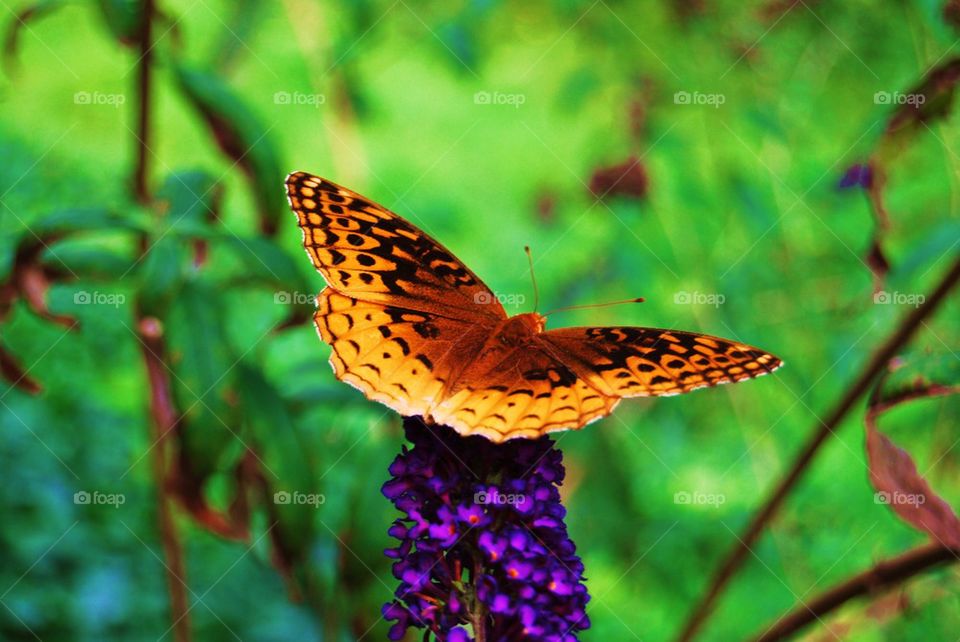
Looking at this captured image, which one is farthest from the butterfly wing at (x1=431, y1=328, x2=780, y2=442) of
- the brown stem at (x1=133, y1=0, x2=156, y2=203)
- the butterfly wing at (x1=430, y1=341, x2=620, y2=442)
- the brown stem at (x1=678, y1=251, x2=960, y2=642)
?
the brown stem at (x1=133, y1=0, x2=156, y2=203)

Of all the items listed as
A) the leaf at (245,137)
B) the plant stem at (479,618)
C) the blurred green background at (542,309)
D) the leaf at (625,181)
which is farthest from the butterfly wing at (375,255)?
the leaf at (625,181)

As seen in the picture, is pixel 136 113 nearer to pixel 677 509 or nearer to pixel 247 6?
pixel 247 6

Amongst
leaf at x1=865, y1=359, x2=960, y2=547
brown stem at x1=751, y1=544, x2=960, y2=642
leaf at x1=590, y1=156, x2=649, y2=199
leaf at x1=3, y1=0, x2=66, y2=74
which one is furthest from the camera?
leaf at x1=590, y1=156, x2=649, y2=199

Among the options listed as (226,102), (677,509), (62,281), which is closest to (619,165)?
(677,509)

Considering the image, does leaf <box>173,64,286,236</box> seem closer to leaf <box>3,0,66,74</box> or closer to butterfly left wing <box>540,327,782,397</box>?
leaf <box>3,0,66,74</box>

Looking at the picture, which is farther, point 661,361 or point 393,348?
point 393,348

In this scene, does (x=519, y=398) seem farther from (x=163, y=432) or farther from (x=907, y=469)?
(x=163, y=432)

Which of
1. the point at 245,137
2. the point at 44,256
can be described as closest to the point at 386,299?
the point at 245,137
